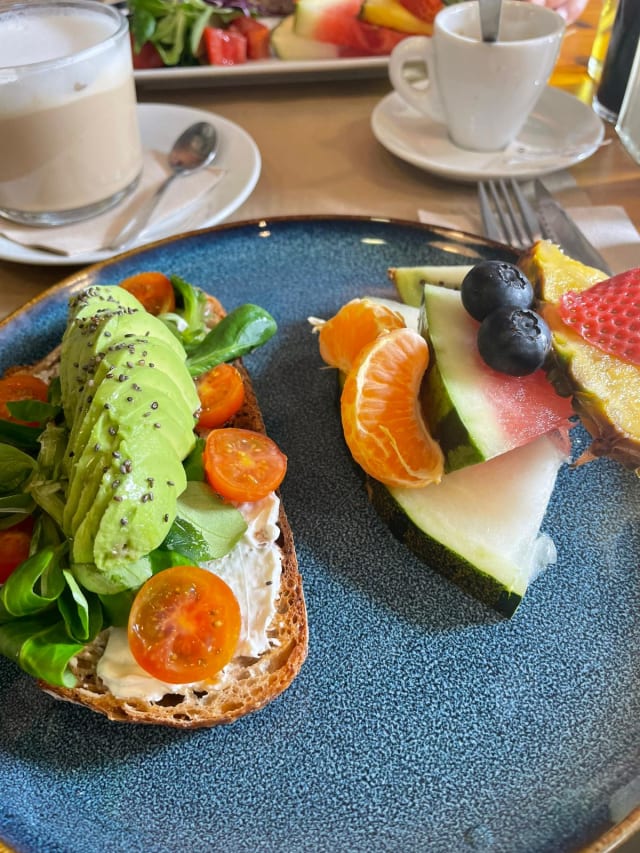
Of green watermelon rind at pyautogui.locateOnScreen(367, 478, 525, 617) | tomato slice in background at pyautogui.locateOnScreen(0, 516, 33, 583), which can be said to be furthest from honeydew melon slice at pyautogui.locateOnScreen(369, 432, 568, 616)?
tomato slice in background at pyautogui.locateOnScreen(0, 516, 33, 583)

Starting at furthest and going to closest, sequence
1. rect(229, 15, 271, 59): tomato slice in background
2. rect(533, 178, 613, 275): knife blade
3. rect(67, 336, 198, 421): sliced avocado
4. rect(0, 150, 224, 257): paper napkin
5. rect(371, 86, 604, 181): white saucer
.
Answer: rect(229, 15, 271, 59): tomato slice in background → rect(371, 86, 604, 181): white saucer → rect(0, 150, 224, 257): paper napkin → rect(533, 178, 613, 275): knife blade → rect(67, 336, 198, 421): sliced avocado

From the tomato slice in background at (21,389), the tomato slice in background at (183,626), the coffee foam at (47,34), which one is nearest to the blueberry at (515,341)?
the tomato slice in background at (183,626)

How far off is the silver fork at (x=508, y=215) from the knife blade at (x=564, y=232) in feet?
0.08

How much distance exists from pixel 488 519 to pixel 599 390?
33 cm

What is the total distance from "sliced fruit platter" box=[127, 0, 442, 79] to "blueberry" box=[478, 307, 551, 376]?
1916 millimetres

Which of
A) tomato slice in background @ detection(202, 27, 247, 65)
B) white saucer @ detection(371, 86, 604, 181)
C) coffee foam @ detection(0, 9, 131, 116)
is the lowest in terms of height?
white saucer @ detection(371, 86, 604, 181)

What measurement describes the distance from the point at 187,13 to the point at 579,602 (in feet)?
9.05

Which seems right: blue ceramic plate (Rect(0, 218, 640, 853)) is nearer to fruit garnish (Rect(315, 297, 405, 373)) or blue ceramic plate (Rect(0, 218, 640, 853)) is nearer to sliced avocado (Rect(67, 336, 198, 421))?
fruit garnish (Rect(315, 297, 405, 373))

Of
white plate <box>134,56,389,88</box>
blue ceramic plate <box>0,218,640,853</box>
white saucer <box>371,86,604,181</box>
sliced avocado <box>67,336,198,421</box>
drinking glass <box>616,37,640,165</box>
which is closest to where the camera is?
blue ceramic plate <box>0,218,640,853</box>

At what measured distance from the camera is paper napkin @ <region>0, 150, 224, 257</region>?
1913 millimetres

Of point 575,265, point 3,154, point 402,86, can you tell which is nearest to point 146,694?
point 575,265

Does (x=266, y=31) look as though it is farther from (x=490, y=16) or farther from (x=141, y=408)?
(x=141, y=408)

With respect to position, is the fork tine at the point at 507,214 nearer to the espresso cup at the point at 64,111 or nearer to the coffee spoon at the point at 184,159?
the coffee spoon at the point at 184,159

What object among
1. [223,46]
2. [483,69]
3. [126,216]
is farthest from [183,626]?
[223,46]
